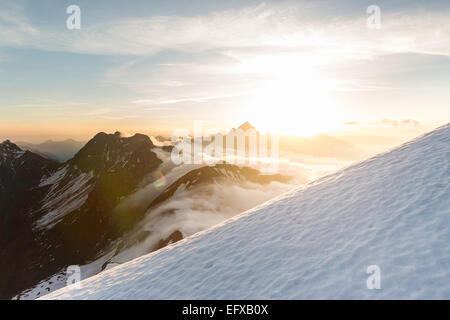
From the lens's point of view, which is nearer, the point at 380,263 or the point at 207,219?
the point at 380,263

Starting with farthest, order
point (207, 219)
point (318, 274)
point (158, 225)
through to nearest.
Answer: point (158, 225) → point (207, 219) → point (318, 274)

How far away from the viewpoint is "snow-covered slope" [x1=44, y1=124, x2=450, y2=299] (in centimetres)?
876

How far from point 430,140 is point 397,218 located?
9.65m

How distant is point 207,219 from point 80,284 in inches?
5941

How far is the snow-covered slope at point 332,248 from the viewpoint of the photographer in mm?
8758

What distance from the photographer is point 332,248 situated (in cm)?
A: 1071

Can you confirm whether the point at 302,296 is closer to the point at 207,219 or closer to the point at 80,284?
the point at 80,284

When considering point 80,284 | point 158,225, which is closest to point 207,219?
point 158,225

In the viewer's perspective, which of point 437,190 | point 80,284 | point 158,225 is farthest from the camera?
point 158,225
